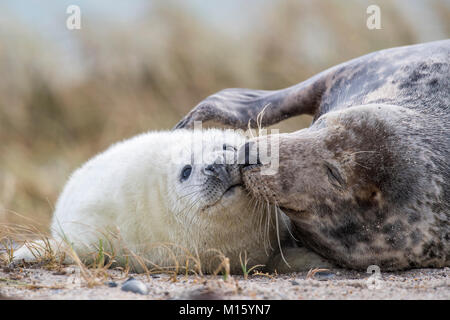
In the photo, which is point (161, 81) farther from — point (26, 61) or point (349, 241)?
point (349, 241)

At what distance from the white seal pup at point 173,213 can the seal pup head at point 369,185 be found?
0.28 meters

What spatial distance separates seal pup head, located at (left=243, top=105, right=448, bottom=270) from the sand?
0.18 metres

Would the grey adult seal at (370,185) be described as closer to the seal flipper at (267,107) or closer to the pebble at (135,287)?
the pebble at (135,287)

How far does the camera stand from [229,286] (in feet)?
9.58

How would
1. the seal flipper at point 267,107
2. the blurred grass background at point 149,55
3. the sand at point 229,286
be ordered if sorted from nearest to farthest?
the sand at point 229,286, the seal flipper at point 267,107, the blurred grass background at point 149,55

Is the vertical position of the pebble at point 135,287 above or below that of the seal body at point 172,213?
below

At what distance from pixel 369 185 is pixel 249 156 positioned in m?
0.68

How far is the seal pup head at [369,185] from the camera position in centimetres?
352

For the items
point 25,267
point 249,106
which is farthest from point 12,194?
point 25,267

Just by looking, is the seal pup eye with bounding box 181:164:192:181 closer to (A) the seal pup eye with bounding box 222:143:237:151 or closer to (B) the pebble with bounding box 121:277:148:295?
(A) the seal pup eye with bounding box 222:143:237:151

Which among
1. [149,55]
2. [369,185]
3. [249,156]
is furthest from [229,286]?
[149,55]

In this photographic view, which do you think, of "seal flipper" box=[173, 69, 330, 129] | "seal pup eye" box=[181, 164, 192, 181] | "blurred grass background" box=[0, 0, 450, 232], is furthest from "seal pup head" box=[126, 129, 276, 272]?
"blurred grass background" box=[0, 0, 450, 232]

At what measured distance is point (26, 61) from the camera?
9.00m

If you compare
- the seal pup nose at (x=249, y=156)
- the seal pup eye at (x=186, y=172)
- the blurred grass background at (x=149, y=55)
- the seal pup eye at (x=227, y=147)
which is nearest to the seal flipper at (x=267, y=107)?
the seal pup eye at (x=227, y=147)
